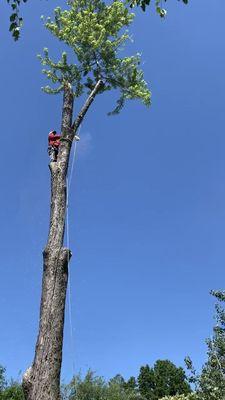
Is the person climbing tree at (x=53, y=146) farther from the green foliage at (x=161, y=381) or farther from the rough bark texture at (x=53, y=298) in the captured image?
the green foliage at (x=161, y=381)

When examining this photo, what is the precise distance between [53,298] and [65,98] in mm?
4785

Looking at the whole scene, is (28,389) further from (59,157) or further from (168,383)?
(168,383)

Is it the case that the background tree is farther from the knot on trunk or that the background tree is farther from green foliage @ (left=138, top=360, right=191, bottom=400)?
green foliage @ (left=138, top=360, right=191, bottom=400)

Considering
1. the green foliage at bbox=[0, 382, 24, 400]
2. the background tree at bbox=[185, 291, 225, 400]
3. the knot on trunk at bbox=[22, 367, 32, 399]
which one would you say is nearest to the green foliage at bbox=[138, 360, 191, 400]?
the green foliage at bbox=[0, 382, 24, 400]

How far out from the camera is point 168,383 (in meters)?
68.6

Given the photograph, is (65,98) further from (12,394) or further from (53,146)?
(12,394)

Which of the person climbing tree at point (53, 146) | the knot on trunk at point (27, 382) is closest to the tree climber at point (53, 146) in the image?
the person climbing tree at point (53, 146)

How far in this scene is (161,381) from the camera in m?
68.9

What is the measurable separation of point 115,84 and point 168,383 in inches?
2439

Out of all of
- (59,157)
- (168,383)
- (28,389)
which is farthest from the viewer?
(168,383)

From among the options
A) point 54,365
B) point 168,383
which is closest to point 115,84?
point 54,365

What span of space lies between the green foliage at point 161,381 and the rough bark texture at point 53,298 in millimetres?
61581

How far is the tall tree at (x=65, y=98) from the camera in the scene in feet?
23.4

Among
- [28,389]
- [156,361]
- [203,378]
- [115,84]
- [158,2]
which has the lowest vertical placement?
[28,389]
